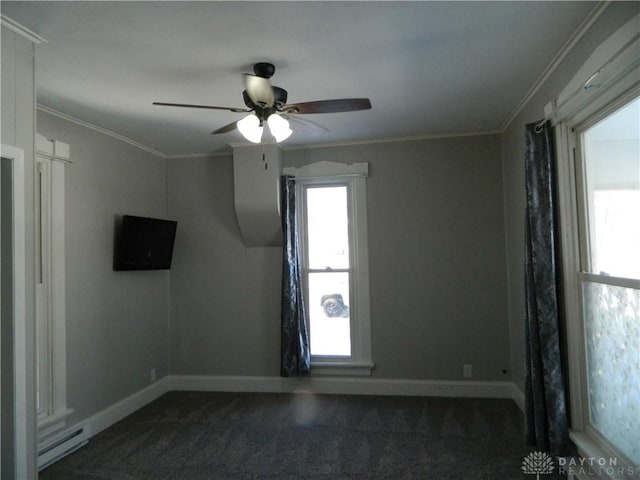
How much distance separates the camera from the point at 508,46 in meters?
2.15

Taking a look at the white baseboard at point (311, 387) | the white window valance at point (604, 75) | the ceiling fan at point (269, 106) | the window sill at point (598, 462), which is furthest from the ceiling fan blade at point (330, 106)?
the white baseboard at point (311, 387)

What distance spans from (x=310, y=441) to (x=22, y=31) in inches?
121

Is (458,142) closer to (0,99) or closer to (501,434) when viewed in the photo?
(501,434)

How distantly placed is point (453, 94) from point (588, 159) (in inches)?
39.7

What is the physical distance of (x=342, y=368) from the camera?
155 inches

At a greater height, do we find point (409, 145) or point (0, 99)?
point (409, 145)

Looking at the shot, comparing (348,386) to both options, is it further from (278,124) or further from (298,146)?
(278,124)

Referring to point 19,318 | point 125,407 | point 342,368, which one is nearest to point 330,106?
point 19,318

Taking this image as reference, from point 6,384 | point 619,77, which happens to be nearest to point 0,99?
point 6,384

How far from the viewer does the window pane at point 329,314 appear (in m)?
4.00

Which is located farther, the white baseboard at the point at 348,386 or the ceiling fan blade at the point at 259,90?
the white baseboard at the point at 348,386

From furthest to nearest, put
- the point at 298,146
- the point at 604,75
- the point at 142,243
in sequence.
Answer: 1. the point at 298,146
2. the point at 142,243
3. the point at 604,75

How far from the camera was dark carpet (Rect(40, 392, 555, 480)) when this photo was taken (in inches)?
101

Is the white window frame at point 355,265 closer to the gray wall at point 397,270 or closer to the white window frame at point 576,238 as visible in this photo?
the gray wall at point 397,270
